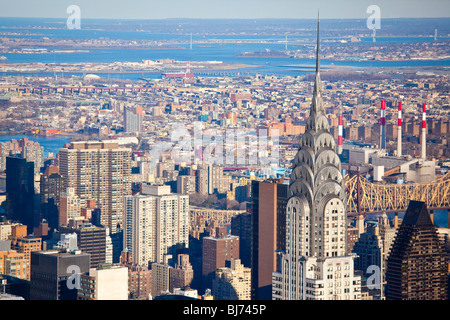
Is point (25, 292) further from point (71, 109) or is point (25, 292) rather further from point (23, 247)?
point (71, 109)

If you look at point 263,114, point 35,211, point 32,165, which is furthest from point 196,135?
point 35,211

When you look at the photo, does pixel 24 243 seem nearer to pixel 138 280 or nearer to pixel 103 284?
pixel 138 280

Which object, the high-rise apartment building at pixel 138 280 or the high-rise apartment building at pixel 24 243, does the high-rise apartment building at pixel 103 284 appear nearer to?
the high-rise apartment building at pixel 138 280

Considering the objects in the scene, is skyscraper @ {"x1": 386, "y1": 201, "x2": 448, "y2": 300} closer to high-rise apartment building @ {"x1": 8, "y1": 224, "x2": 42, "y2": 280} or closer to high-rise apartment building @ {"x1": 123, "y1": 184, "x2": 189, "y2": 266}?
high-rise apartment building @ {"x1": 8, "y1": 224, "x2": 42, "y2": 280}

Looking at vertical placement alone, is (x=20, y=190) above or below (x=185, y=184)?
above

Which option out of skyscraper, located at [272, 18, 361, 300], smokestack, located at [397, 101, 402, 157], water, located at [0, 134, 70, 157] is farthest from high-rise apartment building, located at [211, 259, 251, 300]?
water, located at [0, 134, 70, 157]

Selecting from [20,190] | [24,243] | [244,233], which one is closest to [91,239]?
[24,243]
